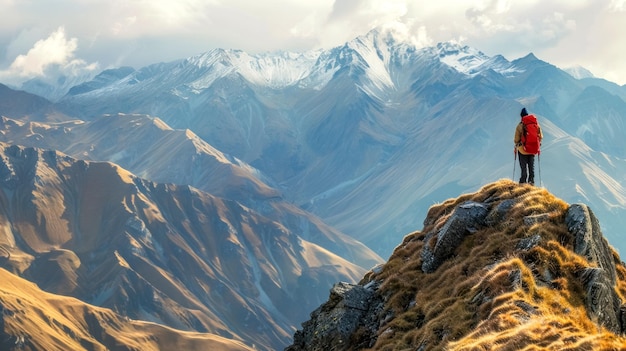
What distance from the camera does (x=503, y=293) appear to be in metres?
28.9

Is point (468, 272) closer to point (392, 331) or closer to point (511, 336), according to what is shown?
point (392, 331)

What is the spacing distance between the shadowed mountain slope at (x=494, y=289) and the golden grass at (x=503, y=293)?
5 centimetres

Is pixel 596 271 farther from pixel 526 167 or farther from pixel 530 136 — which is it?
pixel 526 167

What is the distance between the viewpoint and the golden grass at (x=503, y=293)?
957 inches

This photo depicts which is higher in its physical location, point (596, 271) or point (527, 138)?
point (527, 138)

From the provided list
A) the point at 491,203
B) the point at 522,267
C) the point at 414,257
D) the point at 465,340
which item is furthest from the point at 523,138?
the point at 465,340

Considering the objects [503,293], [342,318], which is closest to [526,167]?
[342,318]

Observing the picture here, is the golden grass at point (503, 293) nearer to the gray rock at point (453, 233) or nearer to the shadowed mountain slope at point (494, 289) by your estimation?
the shadowed mountain slope at point (494, 289)

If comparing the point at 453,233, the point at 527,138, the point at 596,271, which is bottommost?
the point at 596,271

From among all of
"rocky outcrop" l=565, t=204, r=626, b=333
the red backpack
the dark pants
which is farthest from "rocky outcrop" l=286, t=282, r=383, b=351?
the red backpack

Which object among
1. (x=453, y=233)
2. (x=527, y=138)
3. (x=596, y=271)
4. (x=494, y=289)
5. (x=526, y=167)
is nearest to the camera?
(x=596, y=271)

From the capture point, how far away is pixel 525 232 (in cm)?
3391

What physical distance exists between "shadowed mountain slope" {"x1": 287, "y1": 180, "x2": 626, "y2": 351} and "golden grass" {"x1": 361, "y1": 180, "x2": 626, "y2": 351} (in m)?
0.05

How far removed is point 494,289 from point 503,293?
59 centimetres
